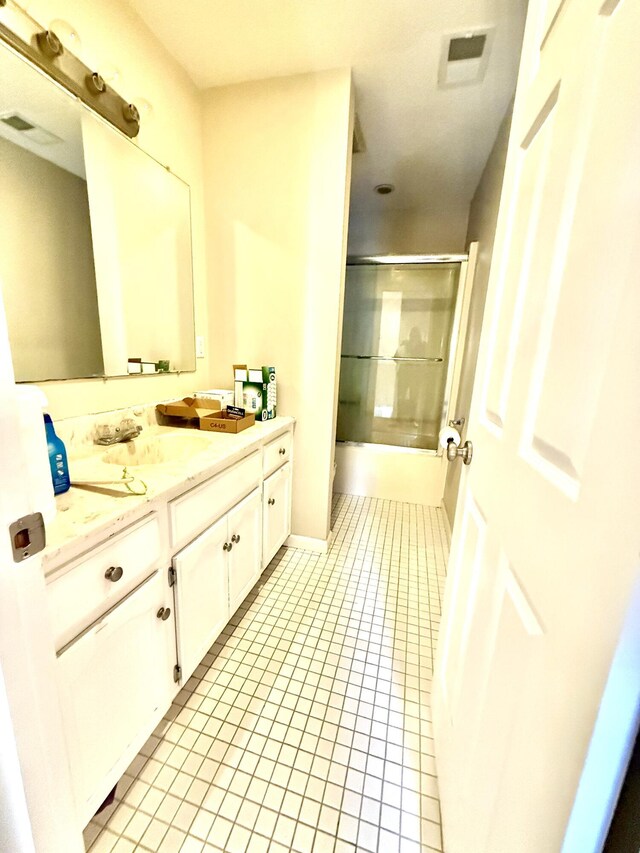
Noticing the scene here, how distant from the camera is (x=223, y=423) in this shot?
4.74 ft

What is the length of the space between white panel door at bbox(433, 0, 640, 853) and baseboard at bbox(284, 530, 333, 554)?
1320 millimetres

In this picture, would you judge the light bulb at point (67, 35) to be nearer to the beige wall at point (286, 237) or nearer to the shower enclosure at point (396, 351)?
the beige wall at point (286, 237)

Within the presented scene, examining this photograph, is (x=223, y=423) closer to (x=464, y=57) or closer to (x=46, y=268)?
(x=46, y=268)

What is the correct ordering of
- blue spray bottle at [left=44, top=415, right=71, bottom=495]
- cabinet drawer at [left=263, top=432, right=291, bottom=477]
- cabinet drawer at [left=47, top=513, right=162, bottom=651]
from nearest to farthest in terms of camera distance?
cabinet drawer at [left=47, top=513, right=162, bottom=651], blue spray bottle at [left=44, top=415, right=71, bottom=495], cabinet drawer at [left=263, top=432, right=291, bottom=477]

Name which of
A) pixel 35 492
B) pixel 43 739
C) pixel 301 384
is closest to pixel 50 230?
pixel 35 492

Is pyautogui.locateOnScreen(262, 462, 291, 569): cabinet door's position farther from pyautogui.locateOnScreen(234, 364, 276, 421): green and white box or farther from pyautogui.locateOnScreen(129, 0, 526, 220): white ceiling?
pyautogui.locateOnScreen(129, 0, 526, 220): white ceiling

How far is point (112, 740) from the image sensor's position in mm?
803

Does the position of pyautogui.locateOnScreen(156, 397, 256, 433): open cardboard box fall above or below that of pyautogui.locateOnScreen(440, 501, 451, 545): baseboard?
above

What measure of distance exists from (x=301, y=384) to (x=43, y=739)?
1.60 m

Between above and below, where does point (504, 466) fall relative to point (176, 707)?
above

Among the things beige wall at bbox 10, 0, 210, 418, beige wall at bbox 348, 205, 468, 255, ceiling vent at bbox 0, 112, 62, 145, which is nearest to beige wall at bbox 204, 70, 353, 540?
beige wall at bbox 10, 0, 210, 418

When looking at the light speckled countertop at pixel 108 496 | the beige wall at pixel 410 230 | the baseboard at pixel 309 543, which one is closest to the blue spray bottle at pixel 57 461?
the light speckled countertop at pixel 108 496

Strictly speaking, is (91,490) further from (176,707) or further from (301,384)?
(301,384)

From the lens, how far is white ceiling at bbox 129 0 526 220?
1.26m
